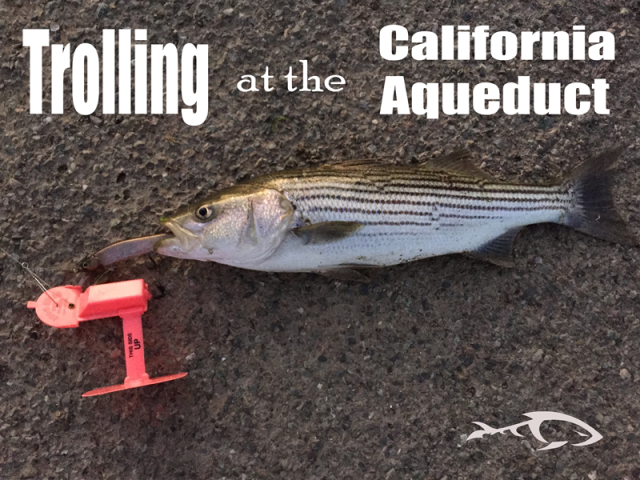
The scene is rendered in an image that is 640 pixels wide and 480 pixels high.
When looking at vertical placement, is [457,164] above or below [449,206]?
above

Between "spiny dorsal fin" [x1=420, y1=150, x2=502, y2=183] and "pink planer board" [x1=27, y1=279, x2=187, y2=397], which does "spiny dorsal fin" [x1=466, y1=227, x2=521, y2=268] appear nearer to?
"spiny dorsal fin" [x1=420, y1=150, x2=502, y2=183]

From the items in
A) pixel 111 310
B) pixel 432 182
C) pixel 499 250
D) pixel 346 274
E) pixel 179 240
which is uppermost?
pixel 432 182

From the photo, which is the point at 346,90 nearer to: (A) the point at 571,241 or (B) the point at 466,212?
(B) the point at 466,212

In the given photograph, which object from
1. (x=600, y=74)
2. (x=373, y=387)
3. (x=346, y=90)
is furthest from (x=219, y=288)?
(x=600, y=74)

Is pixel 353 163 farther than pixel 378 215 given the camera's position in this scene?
Yes

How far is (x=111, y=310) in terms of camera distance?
310 centimetres

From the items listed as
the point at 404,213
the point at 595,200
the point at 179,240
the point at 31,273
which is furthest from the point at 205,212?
the point at 595,200

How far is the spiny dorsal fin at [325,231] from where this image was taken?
9.76ft

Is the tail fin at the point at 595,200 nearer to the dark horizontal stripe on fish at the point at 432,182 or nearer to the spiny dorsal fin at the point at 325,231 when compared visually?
the dark horizontal stripe on fish at the point at 432,182

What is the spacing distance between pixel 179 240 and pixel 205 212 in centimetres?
27

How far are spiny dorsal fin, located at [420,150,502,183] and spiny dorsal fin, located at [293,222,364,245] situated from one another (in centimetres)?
85

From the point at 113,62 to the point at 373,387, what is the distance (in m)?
3.35

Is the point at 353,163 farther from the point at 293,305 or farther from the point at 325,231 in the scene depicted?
the point at 293,305
